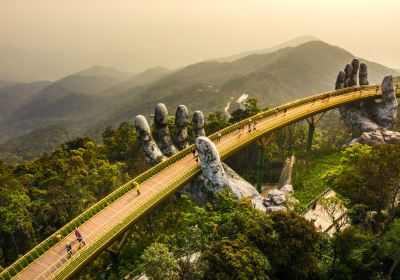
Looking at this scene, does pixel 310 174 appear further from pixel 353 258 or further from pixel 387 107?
pixel 387 107

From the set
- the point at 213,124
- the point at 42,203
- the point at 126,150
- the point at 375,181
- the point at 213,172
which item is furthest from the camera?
the point at 213,124

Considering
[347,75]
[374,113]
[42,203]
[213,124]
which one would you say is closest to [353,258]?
[42,203]

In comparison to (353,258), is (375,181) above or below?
above

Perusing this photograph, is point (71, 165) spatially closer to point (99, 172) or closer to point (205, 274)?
point (99, 172)

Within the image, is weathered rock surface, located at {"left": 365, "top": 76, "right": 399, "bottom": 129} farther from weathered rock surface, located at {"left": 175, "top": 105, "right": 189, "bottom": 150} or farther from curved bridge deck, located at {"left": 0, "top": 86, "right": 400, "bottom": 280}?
weathered rock surface, located at {"left": 175, "top": 105, "right": 189, "bottom": 150}

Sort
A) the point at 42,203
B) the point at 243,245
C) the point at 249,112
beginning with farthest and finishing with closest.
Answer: the point at 249,112 → the point at 42,203 → the point at 243,245

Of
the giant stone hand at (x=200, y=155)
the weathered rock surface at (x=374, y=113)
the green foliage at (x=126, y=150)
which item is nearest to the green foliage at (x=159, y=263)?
the giant stone hand at (x=200, y=155)
